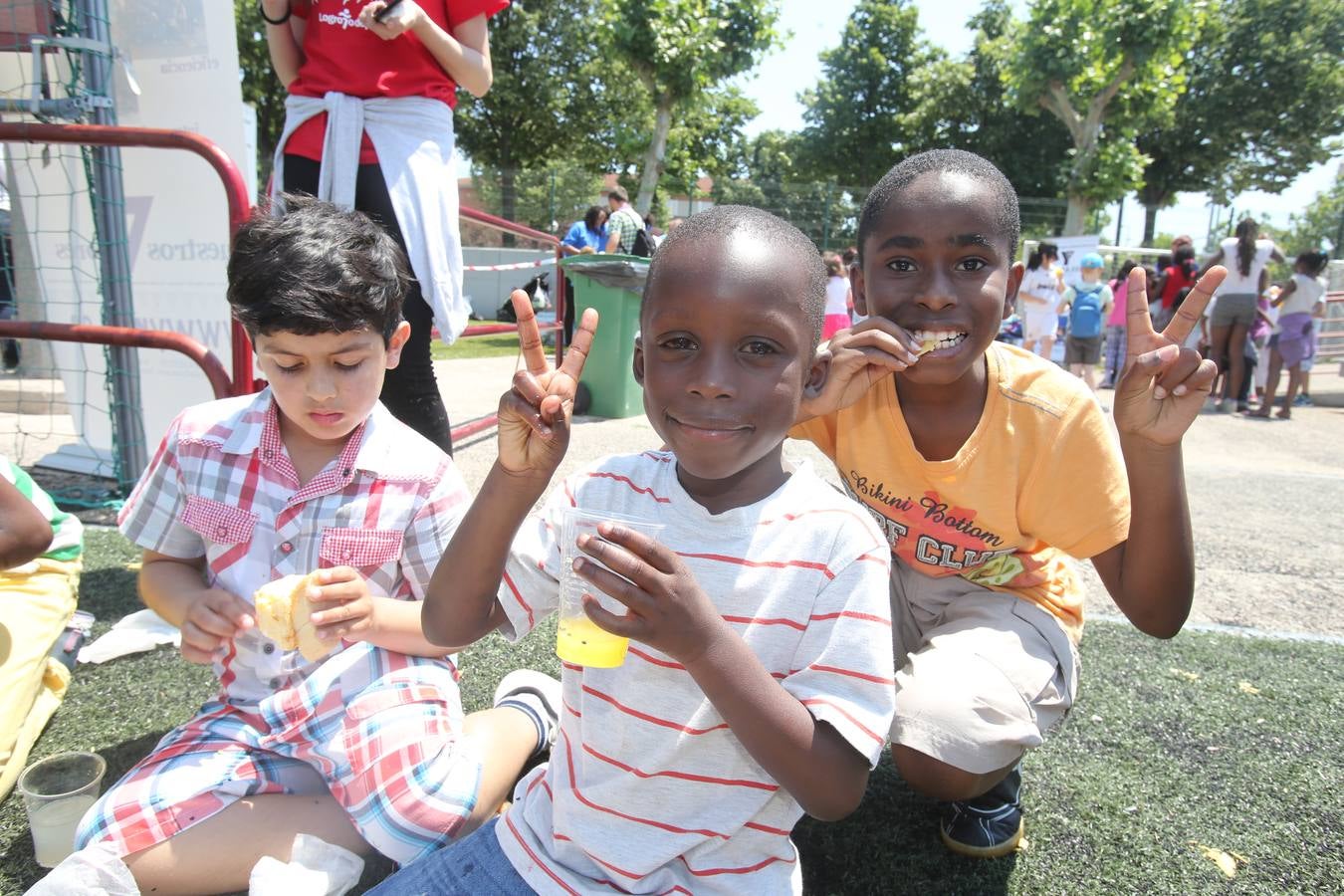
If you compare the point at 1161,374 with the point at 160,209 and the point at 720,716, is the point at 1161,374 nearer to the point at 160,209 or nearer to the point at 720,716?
the point at 720,716

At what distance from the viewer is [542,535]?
143 centimetres

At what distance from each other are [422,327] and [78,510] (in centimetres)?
225

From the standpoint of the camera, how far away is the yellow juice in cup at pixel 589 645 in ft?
3.75

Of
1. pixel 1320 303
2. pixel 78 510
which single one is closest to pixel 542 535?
pixel 78 510

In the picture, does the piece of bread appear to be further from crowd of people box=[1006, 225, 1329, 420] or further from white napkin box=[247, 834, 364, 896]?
crowd of people box=[1006, 225, 1329, 420]

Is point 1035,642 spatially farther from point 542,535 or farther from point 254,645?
point 254,645

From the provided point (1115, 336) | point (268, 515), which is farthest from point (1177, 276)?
point (268, 515)

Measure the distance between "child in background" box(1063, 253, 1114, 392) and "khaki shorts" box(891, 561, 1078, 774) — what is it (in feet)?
30.8

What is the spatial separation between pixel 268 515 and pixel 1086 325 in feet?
35.3

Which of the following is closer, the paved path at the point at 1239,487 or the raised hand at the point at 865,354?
the raised hand at the point at 865,354

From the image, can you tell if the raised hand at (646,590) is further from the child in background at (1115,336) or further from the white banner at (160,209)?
the child in background at (1115,336)

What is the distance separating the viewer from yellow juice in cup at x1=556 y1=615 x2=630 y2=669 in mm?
1142

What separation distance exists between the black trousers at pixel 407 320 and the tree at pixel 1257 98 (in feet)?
99.1

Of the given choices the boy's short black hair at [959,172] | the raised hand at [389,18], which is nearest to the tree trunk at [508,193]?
the raised hand at [389,18]
